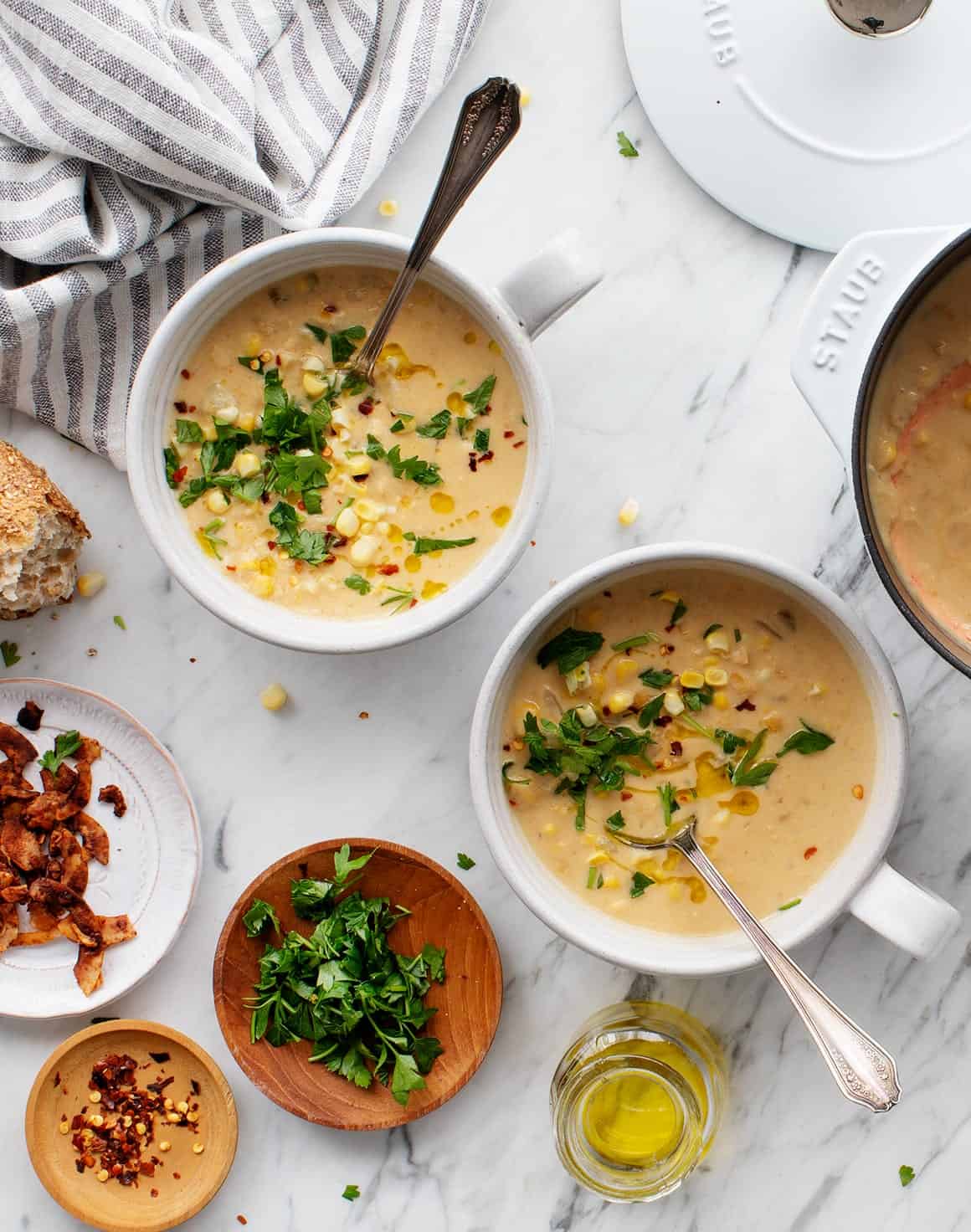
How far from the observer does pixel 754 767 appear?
1.87 meters

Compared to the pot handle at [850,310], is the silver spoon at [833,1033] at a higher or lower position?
lower

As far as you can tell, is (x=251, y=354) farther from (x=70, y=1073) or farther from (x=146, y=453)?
(x=70, y=1073)

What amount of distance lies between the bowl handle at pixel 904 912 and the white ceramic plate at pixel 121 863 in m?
1.08

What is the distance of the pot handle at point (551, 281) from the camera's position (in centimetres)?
169

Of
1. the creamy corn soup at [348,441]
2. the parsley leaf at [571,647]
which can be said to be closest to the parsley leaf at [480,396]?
the creamy corn soup at [348,441]

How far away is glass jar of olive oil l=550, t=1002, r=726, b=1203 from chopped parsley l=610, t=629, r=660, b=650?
0.66 metres

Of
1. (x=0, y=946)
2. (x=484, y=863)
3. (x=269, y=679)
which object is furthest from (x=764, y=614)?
(x=0, y=946)

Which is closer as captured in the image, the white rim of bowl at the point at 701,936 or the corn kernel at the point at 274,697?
the white rim of bowl at the point at 701,936

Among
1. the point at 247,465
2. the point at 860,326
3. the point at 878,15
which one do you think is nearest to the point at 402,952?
the point at 247,465

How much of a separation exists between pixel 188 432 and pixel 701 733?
0.90 meters

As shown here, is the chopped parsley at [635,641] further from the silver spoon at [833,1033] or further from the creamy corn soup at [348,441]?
the silver spoon at [833,1033]

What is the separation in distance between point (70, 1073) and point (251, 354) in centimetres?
125

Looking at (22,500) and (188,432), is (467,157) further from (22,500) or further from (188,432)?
(22,500)

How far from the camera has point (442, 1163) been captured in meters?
2.17
